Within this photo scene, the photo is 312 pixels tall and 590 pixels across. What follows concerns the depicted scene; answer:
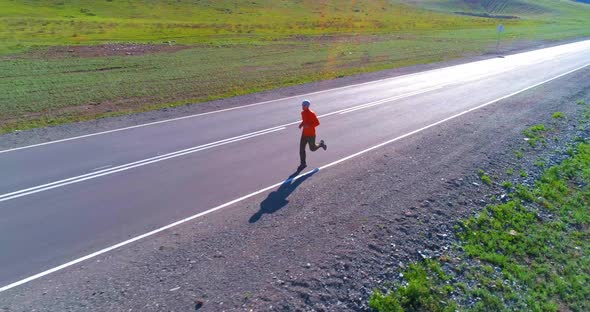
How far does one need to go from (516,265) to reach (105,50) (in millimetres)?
33970

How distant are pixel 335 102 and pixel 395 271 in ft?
41.6

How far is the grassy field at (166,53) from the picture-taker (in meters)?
19.7

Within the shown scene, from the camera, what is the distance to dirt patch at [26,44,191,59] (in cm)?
3134

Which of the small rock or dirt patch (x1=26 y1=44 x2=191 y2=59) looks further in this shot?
dirt patch (x1=26 y1=44 x2=191 y2=59)

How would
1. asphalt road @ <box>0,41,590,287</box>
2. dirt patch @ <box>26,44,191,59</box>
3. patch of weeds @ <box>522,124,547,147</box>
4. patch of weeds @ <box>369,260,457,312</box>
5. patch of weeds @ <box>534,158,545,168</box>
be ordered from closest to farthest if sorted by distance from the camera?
patch of weeds @ <box>369,260,457,312</box> → asphalt road @ <box>0,41,590,287</box> → patch of weeds @ <box>534,158,545,168</box> → patch of weeds @ <box>522,124,547,147</box> → dirt patch @ <box>26,44,191,59</box>

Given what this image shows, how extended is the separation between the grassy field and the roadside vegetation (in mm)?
13950

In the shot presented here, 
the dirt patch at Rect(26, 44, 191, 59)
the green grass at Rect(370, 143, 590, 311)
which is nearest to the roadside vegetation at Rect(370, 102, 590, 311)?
the green grass at Rect(370, 143, 590, 311)

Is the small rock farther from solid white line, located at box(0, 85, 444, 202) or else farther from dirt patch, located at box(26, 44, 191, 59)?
dirt patch, located at box(26, 44, 191, 59)

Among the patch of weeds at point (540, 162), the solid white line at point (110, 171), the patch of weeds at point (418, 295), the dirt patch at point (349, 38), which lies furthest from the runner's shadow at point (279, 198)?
the dirt patch at point (349, 38)

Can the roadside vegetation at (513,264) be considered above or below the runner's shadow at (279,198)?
below

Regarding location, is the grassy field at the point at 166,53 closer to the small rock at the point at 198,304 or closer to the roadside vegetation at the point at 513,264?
the small rock at the point at 198,304

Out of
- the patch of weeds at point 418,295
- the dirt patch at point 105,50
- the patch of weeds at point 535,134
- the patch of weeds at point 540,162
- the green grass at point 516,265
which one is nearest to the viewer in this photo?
the patch of weeds at point 418,295

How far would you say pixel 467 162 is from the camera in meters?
11.3

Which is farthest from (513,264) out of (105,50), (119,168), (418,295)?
(105,50)
